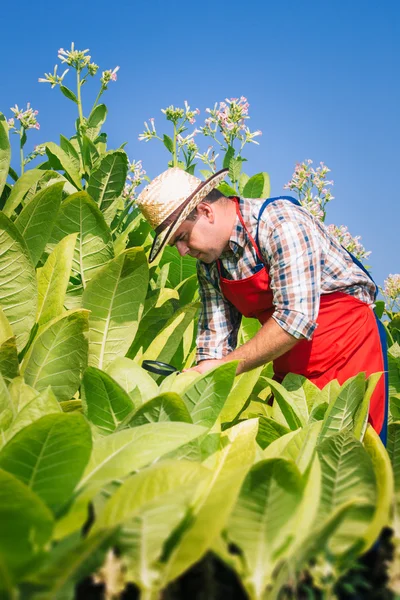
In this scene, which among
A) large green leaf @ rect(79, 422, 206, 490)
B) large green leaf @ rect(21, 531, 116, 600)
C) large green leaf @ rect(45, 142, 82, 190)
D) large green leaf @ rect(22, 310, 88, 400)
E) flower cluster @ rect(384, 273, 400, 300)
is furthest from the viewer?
flower cluster @ rect(384, 273, 400, 300)

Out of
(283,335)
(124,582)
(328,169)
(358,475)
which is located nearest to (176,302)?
(283,335)

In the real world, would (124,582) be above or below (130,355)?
below

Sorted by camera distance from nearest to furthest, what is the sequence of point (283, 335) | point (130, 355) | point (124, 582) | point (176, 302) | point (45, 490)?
point (124, 582) → point (45, 490) → point (130, 355) → point (283, 335) → point (176, 302)

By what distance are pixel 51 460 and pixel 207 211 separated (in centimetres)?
188

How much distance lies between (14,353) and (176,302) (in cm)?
161

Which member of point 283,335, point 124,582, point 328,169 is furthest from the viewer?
point 328,169

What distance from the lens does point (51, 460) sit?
2.54ft

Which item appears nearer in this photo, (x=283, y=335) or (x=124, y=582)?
(x=124, y=582)

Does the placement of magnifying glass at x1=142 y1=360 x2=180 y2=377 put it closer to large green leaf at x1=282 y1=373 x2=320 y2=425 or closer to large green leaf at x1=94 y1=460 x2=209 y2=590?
large green leaf at x1=282 y1=373 x2=320 y2=425

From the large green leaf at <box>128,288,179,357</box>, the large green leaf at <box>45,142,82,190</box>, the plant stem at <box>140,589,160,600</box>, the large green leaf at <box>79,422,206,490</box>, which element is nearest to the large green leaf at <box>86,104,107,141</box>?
the large green leaf at <box>45,142,82,190</box>

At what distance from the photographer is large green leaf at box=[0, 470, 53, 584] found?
0.66 meters

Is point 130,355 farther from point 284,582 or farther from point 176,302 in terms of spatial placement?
point 284,582

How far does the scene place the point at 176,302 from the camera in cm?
289

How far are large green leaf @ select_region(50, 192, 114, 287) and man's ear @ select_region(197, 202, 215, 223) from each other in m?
0.54
